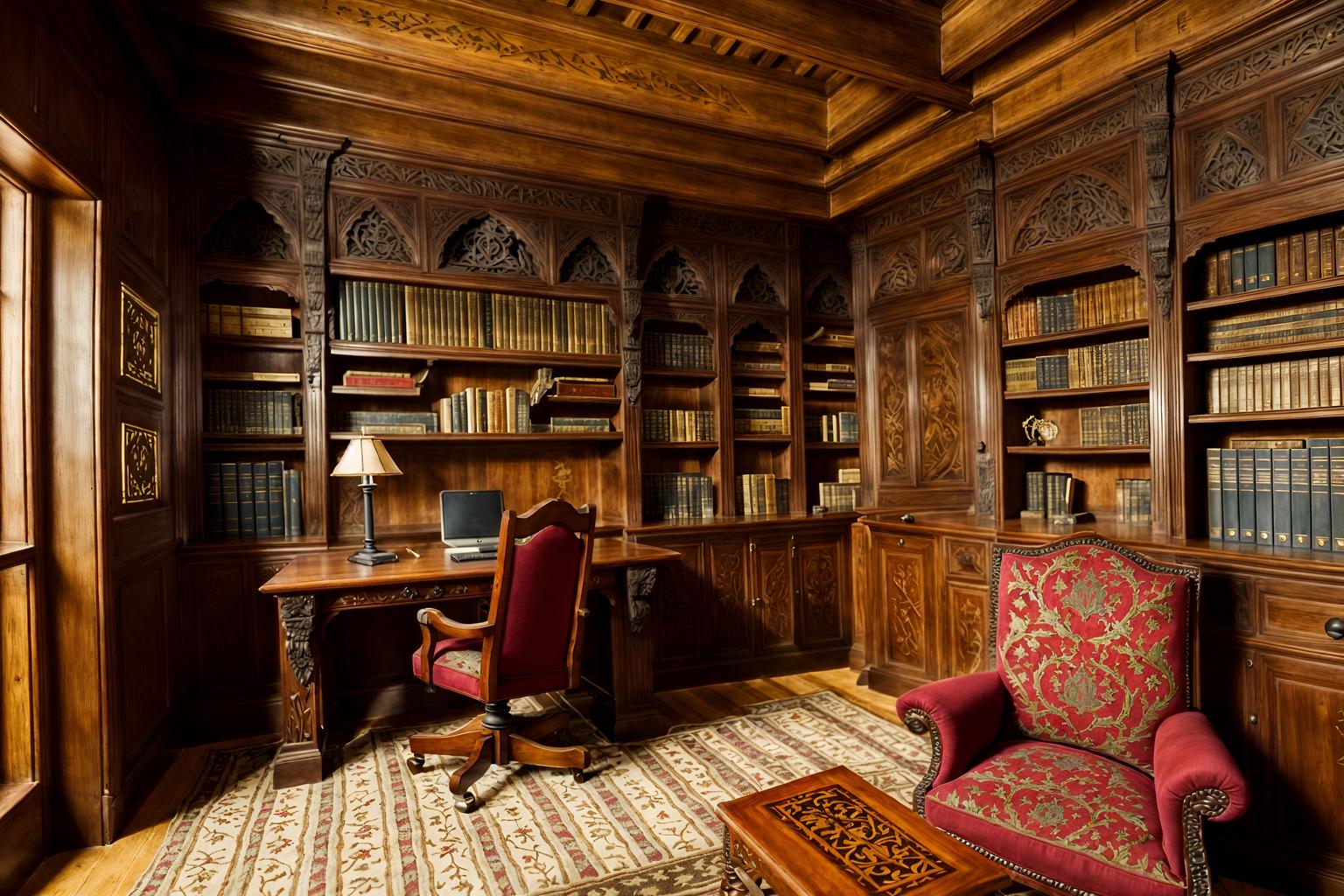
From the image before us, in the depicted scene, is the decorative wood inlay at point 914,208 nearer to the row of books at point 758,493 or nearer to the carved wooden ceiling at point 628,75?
the carved wooden ceiling at point 628,75

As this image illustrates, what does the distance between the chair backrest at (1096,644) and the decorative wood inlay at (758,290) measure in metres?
2.95

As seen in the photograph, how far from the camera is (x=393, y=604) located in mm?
3006

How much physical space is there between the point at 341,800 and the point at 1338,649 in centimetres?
358

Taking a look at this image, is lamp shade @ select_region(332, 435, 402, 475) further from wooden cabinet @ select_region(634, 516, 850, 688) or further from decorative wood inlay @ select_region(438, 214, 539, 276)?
wooden cabinet @ select_region(634, 516, 850, 688)

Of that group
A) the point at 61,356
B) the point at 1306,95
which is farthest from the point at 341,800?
the point at 1306,95

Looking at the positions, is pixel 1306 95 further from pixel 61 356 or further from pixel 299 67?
pixel 61 356

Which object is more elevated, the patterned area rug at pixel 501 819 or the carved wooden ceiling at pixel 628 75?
the carved wooden ceiling at pixel 628 75

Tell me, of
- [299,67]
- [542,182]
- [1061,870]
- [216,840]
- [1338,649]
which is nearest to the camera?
[1061,870]

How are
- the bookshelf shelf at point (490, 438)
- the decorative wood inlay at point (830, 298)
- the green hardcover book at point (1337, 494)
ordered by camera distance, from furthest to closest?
the decorative wood inlay at point (830, 298)
the bookshelf shelf at point (490, 438)
the green hardcover book at point (1337, 494)

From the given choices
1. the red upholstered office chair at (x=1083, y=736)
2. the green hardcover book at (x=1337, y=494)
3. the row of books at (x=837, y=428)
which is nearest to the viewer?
the red upholstered office chair at (x=1083, y=736)

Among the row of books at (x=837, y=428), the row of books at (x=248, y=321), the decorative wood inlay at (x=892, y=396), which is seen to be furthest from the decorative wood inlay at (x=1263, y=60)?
the row of books at (x=248, y=321)

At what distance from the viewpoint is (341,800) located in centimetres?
280

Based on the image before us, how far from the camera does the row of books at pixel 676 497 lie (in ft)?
15.1

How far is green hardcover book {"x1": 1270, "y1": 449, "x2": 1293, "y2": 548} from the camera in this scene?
2.71m
